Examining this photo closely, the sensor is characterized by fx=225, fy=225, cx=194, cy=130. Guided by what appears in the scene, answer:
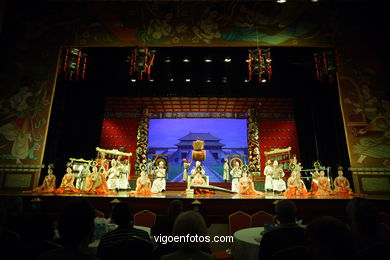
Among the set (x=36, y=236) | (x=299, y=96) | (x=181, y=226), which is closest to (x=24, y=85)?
(x=36, y=236)

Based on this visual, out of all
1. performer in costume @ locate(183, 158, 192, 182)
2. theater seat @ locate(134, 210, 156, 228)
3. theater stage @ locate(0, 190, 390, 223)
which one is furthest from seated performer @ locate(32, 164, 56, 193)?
performer in costume @ locate(183, 158, 192, 182)

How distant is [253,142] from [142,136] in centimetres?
494

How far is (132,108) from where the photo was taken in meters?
10.6

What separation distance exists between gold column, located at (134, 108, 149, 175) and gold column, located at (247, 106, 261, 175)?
15.1ft

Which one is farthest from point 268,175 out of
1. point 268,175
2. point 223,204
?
point 223,204

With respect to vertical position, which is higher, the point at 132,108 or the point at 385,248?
the point at 132,108

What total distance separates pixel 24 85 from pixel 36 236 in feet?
20.1

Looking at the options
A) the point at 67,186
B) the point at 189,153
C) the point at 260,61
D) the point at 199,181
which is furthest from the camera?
the point at 189,153

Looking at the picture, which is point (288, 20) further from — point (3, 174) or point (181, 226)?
point (3, 174)

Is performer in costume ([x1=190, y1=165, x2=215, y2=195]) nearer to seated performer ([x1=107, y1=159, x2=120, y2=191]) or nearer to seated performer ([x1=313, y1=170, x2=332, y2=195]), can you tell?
seated performer ([x1=107, y1=159, x2=120, y2=191])

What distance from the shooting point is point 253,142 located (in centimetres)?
997

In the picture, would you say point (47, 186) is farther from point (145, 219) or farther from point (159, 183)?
point (145, 219)

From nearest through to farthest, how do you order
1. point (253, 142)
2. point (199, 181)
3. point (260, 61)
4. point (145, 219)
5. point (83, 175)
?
point (145, 219)
point (260, 61)
point (199, 181)
point (83, 175)
point (253, 142)

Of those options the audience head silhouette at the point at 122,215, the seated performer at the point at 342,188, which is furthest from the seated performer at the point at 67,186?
the seated performer at the point at 342,188
